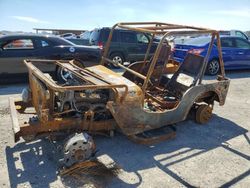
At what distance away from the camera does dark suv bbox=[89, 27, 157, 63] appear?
12523 millimetres

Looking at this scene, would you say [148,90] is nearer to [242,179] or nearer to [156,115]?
[156,115]

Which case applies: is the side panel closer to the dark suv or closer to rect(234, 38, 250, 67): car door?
rect(234, 38, 250, 67): car door

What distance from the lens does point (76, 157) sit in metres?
3.96

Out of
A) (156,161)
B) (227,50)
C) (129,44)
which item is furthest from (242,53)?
(156,161)

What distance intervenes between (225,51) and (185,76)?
601cm

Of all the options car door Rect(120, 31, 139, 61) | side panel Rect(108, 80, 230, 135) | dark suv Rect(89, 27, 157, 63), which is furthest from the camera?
car door Rect(120, 31, 139, 61)

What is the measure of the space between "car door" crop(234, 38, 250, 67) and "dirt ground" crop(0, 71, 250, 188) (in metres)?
6.78

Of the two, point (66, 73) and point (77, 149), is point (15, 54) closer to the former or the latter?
point (66, 73)

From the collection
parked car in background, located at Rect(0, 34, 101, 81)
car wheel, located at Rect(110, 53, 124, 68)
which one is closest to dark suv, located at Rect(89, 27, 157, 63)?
car wheel, located at Rect(110, 53, 124, 68)

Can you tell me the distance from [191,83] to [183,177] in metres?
2.44

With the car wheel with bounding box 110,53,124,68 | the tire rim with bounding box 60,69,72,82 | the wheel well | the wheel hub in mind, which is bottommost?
the car wheel with bounding box 110,53,124,68

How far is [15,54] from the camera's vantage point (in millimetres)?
8500

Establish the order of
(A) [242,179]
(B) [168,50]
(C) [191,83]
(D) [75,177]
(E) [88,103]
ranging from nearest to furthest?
(D) [75,177], (A) [242,179], (E) [88,103], (C) [191,83], (B) [168,50]

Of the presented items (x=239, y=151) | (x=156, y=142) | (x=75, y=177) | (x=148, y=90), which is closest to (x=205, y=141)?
(x=239, y=151)
